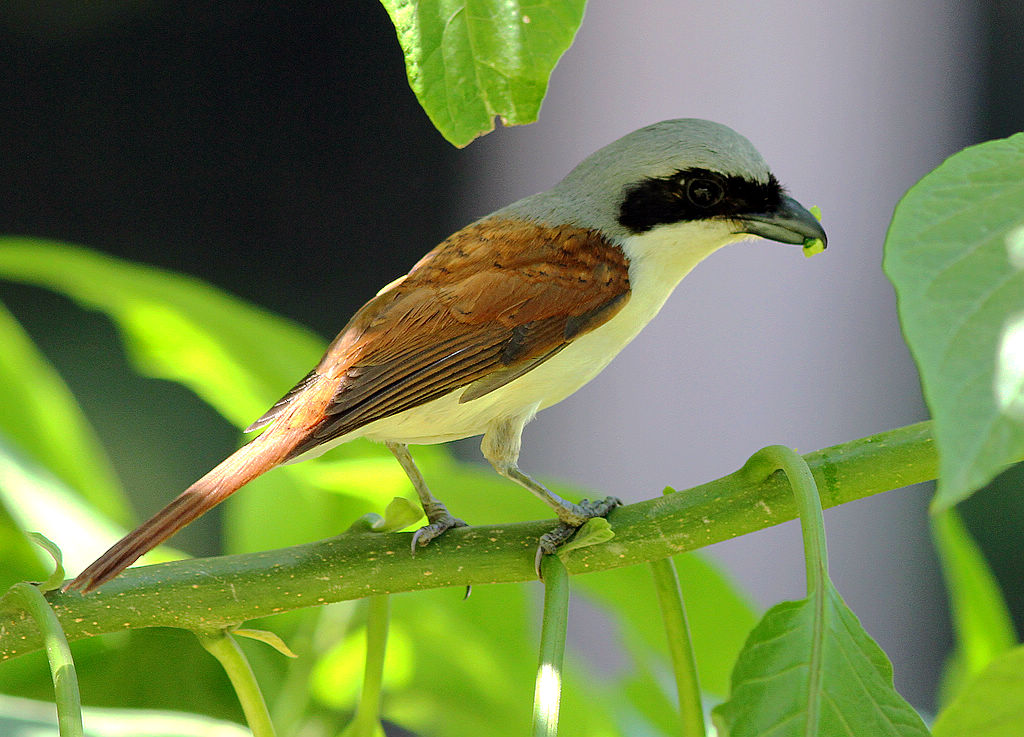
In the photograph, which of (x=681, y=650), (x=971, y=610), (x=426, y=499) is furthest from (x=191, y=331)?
(x=971, y=610)

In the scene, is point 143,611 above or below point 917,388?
above

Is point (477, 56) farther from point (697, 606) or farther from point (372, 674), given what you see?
point (697, 606)

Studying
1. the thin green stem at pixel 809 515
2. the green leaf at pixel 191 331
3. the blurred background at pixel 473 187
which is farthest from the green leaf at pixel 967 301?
the blurred background at pixel 473 187

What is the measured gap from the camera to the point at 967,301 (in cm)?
28

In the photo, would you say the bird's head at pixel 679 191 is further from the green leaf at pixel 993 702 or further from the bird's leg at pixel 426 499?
the green leaf at pixel 993 702

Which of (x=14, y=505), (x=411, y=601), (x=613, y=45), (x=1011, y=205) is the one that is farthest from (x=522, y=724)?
(x=613, y=45)

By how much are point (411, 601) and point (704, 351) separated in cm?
192

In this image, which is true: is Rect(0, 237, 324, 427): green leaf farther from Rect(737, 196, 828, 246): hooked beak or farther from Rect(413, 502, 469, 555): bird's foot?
Rect(737, 196, 828, 246): hooked beak

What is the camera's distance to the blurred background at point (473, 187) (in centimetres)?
256

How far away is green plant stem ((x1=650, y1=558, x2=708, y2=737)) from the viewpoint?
49 centimetres

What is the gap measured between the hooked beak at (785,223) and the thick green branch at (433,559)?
363 millimetres

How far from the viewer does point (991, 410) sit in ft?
0.82

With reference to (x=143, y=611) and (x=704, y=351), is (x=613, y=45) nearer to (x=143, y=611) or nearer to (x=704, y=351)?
(x=704, y=351)

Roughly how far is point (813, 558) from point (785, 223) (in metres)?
0.46
